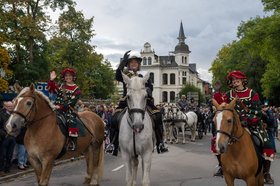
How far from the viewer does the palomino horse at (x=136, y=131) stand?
704 centimetres

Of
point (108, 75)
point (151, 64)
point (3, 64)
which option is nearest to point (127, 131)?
point (3, 64)

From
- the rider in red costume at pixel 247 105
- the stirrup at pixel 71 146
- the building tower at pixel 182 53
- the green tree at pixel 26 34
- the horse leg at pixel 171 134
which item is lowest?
the horse leg at pixel 171 134

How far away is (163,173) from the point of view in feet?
41.5

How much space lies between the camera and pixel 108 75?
82.4 m

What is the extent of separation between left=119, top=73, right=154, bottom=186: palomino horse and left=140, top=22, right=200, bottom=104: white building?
109 metres

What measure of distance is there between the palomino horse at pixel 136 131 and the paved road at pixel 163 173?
315 centimetres

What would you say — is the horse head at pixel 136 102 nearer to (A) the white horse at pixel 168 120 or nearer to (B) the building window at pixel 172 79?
(A) the white horse at pixel 168 120

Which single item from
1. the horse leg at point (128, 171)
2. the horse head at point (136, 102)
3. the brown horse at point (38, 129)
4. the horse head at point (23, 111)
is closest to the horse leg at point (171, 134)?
the brown horse at point (38, 129)

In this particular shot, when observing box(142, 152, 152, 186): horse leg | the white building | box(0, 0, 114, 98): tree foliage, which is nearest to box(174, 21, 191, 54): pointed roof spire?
the white building

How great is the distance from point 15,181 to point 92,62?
3574 centimetres

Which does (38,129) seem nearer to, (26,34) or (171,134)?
(171,134)

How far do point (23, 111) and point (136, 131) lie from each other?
2206mm

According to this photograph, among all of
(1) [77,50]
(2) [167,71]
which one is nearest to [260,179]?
(1) [77,50]

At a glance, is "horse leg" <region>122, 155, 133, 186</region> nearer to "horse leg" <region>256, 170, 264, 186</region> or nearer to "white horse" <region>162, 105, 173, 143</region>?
"horse leg" <region>256, 170, 264, 186</region>
